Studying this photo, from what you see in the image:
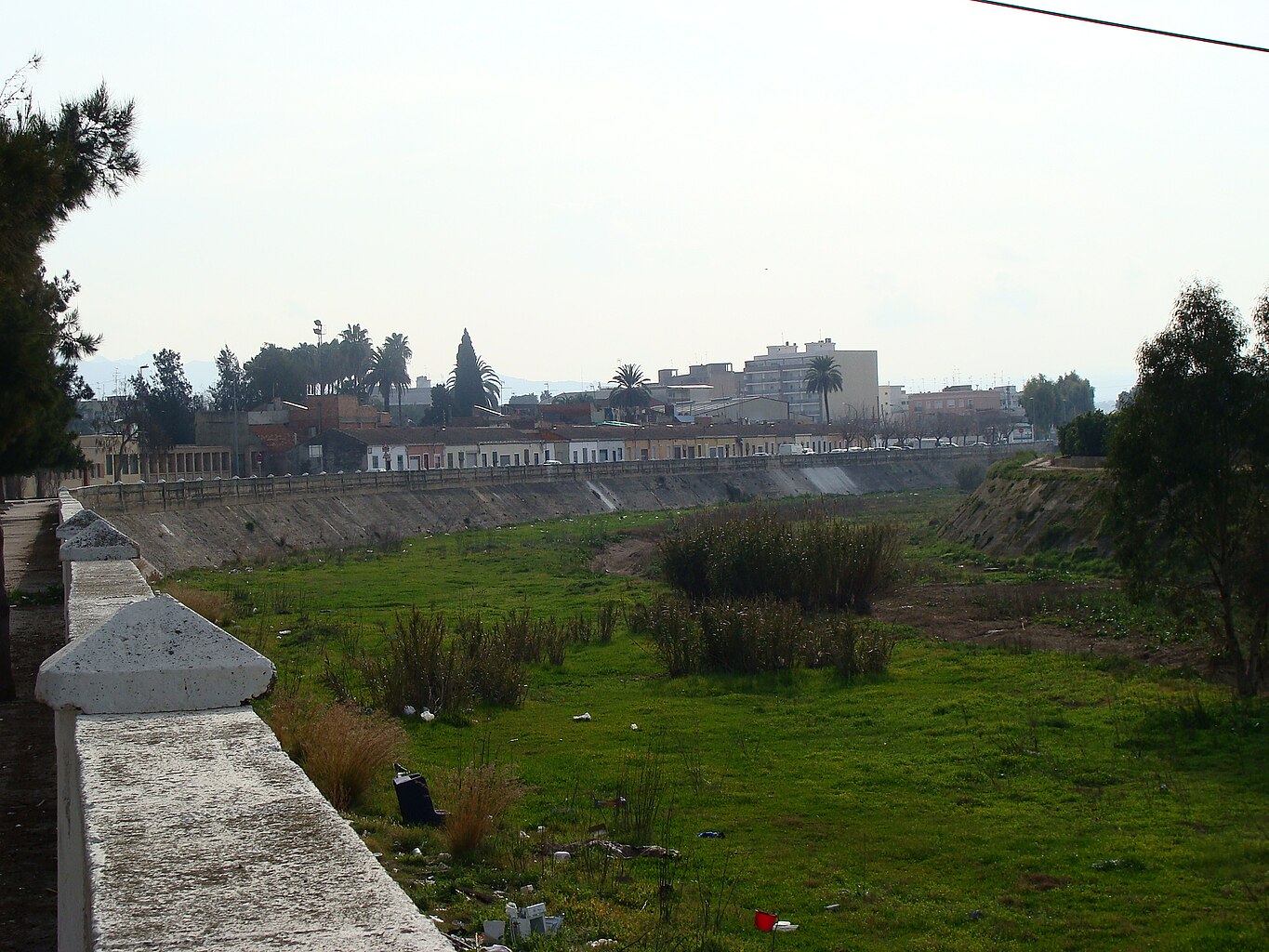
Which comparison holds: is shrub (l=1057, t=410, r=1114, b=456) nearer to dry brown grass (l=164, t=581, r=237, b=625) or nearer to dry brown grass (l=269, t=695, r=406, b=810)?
dry brown grass (l=164, t=581, r=237, b=625)

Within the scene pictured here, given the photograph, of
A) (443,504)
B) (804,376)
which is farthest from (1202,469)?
(804,376)

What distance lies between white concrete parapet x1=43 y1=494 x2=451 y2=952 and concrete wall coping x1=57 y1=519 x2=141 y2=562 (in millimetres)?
7628

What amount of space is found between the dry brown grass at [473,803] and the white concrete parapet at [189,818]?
17.0 ft

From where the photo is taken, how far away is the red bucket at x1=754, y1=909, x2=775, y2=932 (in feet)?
28.5

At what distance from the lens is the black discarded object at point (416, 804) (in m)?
9.95

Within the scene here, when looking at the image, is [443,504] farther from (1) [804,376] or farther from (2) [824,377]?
(1) [804,376]

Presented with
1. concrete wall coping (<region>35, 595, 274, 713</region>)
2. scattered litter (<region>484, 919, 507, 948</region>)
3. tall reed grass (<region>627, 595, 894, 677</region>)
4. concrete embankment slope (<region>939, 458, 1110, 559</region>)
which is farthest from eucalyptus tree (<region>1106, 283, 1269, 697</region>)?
concrete embankment slope (<region>939, 458, 1110, 559</region>)

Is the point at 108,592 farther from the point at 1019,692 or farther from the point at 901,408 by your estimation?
the point at 901,408

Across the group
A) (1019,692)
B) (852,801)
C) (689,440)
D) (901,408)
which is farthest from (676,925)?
(901,408)

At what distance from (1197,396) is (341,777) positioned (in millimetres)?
11987

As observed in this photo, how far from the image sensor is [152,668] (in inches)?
172

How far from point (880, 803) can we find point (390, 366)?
12596 cm

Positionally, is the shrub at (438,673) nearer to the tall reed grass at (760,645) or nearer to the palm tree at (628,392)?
the tall reed grass at (760,645)

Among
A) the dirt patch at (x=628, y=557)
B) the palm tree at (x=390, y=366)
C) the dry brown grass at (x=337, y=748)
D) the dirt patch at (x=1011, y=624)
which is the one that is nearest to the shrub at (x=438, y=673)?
the dry brown grass at (x=337, y=748)
